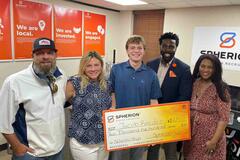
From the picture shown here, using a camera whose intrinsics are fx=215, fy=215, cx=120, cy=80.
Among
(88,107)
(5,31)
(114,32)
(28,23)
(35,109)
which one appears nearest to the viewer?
(35,109)

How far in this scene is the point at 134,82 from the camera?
184 centimetres

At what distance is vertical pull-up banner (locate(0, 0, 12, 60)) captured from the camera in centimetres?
295

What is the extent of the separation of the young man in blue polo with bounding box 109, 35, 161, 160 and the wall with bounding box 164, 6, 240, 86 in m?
2.72

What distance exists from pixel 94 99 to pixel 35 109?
1.38 feet

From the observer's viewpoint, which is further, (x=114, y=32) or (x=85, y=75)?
(x=114, y=32)

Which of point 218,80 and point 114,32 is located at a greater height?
point 114,32

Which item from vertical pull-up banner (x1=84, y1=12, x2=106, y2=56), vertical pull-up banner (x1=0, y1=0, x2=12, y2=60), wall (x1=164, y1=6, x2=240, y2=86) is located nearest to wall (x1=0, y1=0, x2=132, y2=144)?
vertical pull-up banner (x1=84, y1=12, x2=106, y2=56)

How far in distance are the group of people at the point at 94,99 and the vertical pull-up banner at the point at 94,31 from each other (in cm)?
249

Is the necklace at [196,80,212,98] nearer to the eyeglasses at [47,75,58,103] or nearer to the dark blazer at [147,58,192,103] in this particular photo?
the dark blazer at [147,58,192,103]

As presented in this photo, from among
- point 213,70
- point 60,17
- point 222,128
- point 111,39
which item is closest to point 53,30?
point 60,17

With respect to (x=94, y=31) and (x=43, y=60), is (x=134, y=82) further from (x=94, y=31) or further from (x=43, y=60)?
(x=94, y=31)

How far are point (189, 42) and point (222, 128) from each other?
2790mm

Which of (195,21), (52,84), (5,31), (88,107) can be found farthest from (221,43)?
(5,31)

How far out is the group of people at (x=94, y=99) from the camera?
1476 millimetres
